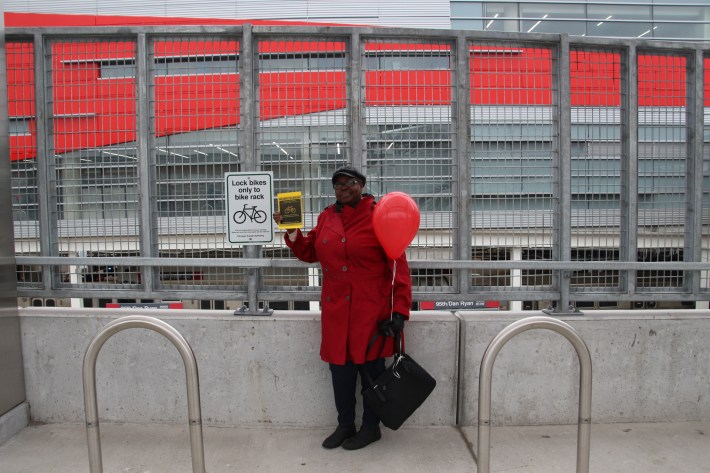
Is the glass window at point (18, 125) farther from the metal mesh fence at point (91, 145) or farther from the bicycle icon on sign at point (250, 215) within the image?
the bicycle icon on sign at point (250, 215)

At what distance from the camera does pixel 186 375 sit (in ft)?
7.93

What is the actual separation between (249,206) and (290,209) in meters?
0.50

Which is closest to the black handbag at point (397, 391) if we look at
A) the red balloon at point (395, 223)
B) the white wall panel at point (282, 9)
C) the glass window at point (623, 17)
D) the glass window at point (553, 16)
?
the red balloon at point (395, 223)

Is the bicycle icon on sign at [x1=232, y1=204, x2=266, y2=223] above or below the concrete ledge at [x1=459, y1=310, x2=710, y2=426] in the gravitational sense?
above

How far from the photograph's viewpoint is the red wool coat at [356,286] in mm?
3145

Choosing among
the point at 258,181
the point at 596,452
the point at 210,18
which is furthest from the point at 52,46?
the point at 210,18

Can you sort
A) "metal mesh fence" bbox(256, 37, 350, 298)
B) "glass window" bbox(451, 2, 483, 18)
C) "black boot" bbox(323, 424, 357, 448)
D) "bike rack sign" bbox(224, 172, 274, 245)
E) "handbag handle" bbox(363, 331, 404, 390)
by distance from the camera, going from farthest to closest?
"glass window" bbox(451, 2, 483, 18), "metal mesh fence" bbox(256, 37, 350, 298), "bike rack sign" bbox(224, 172, 274, 245), "black boot" bbox(323, 424, 357, 448), "handbag handle" bbox(363, 331, 404, 390)

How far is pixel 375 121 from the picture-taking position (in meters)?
3.79

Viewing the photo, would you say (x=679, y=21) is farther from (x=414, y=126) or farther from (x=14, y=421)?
(x=14, y=421)

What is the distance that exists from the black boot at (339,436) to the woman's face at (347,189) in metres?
1.63

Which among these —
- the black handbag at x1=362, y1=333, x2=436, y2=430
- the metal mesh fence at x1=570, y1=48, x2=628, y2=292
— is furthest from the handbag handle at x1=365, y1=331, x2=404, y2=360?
the metal mesh fence at x1=570, y1=48, x2=628, y2=292

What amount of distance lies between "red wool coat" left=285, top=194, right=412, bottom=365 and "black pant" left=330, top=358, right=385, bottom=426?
0.10m

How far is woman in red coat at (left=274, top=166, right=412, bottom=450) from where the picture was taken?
3.15 meters

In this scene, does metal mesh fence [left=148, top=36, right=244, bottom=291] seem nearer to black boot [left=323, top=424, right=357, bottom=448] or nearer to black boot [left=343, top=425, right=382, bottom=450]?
black boot [left=323, top=424, right=357, bottom=448]
